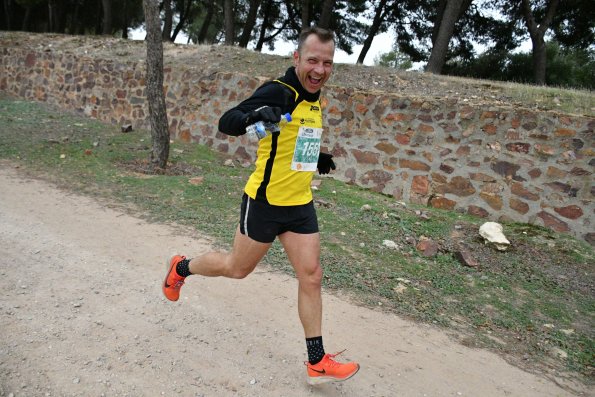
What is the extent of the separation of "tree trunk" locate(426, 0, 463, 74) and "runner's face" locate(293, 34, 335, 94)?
10.4 m

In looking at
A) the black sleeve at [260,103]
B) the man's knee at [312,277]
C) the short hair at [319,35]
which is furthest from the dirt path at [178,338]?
the short hair at [319,35]

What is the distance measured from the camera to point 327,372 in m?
2.61

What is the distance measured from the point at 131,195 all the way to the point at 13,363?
374cm

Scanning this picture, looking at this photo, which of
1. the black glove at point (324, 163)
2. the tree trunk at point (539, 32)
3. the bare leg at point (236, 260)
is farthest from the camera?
the tree trunk at point (539, 32)

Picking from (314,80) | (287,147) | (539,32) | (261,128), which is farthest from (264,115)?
(539,32)

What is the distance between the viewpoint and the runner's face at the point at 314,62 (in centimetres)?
258

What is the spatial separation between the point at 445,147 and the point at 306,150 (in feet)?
16.4

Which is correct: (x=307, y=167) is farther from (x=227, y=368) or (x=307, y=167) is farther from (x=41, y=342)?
(x=41, y=342)

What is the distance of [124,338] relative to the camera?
286cm

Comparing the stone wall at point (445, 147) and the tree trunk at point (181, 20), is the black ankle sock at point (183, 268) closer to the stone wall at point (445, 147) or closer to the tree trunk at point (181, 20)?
the stone wall at point (445, 147)

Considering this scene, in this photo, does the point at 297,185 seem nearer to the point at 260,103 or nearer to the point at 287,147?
the point at 287,147

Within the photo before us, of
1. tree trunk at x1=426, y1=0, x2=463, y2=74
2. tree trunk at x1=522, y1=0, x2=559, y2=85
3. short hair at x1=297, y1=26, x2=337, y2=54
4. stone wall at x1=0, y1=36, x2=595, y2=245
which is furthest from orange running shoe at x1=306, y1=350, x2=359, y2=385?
tree trunk at x1=522, y1=0, x2=559, y2=85

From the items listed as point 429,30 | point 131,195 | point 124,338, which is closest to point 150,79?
point 131,195

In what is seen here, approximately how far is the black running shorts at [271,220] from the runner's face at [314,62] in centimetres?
69
